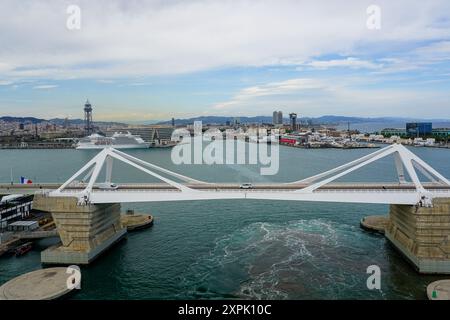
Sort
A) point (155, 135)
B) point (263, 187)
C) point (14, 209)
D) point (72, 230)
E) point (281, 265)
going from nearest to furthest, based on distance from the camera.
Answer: point (281, 265) < point (72, 230) < point (263, 187) < point (14, 209) < point (155, 135)

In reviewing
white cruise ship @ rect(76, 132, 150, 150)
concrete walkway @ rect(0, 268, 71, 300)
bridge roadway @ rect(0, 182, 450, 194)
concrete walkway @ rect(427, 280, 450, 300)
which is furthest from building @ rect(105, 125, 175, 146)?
concrete walkway @ rect(427, 280, 450, 300)

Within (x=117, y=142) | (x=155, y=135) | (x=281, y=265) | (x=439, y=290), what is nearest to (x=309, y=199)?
(x=281, y=265)

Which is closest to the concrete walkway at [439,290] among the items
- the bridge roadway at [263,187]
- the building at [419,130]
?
the bridge roadway at [263,187]

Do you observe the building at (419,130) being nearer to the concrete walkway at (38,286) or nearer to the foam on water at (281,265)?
the foam on water at (281,265)

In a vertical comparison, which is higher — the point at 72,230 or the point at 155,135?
the point at 155,135

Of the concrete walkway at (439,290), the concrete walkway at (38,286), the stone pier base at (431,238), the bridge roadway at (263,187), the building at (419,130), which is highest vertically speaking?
the building at (419,130)

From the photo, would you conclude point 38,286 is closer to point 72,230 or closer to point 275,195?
point 72,230

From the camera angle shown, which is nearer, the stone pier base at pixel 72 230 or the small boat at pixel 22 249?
the stone pier base at pixel 72 230
